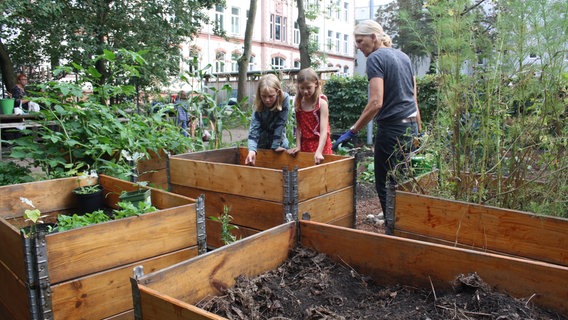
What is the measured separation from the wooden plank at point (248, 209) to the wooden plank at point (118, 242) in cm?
79

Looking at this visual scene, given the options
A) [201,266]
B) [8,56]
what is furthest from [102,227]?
[8,56]

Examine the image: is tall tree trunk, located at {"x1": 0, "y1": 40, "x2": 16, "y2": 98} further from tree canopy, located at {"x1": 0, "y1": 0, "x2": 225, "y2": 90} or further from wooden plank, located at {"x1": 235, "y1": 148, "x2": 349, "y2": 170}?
wooden plank, located at {"x1": 235, "y1": 148, "x2": 349, "y2": 170}

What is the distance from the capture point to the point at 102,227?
2262 mm

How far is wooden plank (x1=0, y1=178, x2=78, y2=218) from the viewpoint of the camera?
3057 millimetres

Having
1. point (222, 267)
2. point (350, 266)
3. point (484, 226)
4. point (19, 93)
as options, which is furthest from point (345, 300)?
point (19, 93)

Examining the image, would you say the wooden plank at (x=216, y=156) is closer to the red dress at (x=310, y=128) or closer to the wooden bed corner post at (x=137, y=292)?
the red dress at (x=310, y=128)

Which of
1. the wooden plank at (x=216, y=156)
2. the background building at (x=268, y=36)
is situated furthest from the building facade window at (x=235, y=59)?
the wooden plank at (x=216, y=156)

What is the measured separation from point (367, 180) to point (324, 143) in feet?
10.1

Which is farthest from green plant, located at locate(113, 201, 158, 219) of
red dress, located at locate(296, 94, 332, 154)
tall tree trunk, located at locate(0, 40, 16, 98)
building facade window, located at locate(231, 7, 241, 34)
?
building facade window, located at locate(231, 7, 241, 34)

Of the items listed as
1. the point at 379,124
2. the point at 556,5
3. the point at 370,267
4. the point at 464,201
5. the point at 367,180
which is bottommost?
the point at 367,180

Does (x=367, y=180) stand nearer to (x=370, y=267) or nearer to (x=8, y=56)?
(x=370, y=267)

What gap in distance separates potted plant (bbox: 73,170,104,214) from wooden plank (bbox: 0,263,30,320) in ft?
2.32

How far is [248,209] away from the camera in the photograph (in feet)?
11.4

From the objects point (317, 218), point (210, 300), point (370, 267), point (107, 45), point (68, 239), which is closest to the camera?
point (210, 300)
